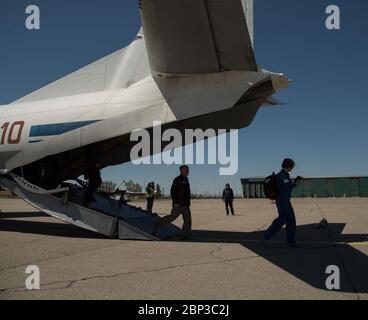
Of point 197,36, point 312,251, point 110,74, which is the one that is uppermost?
point 110,74

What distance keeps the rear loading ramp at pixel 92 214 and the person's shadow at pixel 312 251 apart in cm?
49

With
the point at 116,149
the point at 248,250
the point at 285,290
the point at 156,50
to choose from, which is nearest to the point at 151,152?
the point at 116,149

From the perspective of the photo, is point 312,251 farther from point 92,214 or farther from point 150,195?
point 150,195

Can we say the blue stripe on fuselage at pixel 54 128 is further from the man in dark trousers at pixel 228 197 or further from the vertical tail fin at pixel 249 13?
the man in dark trousers at pixel 228 197

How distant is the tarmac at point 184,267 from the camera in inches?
157

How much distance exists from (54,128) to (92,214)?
2.15m

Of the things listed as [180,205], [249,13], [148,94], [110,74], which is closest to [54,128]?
[110,74]

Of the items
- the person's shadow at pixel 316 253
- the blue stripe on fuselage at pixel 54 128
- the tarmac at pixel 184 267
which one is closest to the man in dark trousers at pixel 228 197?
the person's shadow at pixel 316 253

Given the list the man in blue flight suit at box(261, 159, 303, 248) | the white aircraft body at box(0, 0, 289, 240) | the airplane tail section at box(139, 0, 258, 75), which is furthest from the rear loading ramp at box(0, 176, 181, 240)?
the airplane tail section at box(139, 0, 258, 75)

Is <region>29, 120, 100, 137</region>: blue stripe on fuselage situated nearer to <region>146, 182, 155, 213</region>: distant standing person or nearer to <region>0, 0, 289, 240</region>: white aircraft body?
<region>0, 0, 289, 240</region>: white aircraft body

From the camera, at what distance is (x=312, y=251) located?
6.56 m

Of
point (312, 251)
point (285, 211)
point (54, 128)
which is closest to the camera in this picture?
point (312, 251)
